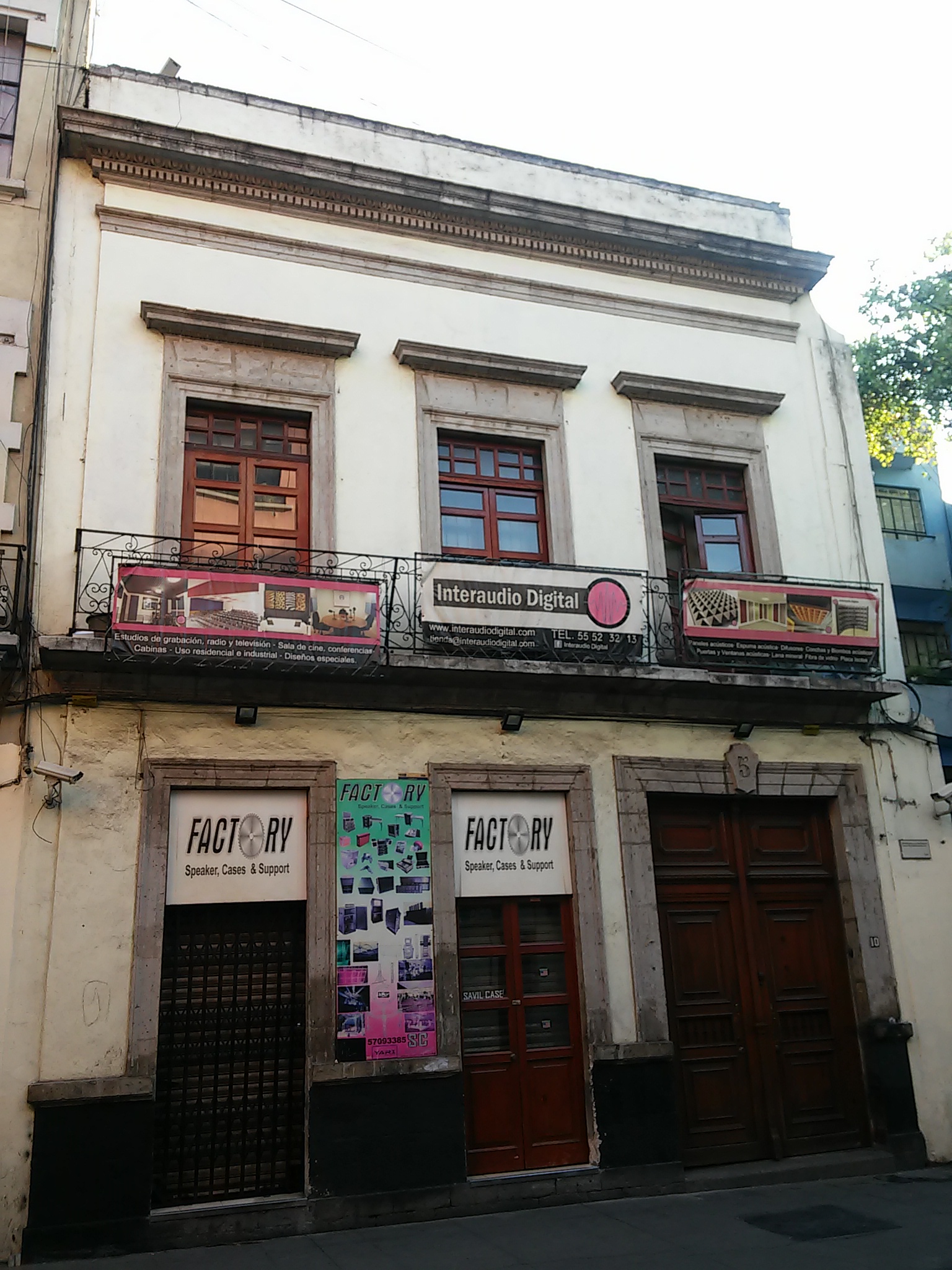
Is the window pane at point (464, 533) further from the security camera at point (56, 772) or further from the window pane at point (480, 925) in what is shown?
the security camera at point (56, 772)

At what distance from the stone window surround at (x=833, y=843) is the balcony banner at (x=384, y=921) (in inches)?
73.0

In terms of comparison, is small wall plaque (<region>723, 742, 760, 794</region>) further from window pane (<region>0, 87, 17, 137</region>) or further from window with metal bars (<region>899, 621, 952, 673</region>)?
window with metal bars (<region>899, 621, 952, 673</region>)

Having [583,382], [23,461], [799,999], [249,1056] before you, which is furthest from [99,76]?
[799,999]

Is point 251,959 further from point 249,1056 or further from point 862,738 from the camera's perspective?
point 862,738

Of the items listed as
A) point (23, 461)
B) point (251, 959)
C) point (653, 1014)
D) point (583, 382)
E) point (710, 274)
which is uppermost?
point (710, 274)

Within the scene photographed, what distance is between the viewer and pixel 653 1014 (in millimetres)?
8953

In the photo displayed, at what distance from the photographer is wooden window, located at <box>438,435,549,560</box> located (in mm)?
10133

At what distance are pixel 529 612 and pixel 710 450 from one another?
126 inches

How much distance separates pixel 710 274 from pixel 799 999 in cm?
775

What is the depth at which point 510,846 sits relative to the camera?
30.2ft

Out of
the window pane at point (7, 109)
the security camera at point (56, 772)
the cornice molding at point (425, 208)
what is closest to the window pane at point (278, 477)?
the cornice molding at point (425, 208)

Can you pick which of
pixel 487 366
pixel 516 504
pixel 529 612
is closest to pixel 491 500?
pixel 516 504

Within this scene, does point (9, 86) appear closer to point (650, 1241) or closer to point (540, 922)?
point (540, 922)

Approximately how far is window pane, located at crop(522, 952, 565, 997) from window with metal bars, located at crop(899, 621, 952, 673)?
1176 centimetres
